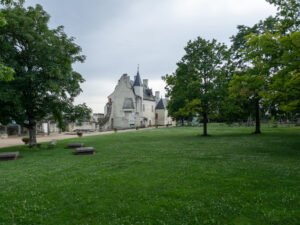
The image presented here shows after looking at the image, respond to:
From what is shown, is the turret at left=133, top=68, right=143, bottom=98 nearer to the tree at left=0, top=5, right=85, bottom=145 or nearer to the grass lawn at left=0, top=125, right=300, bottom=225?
the tree at left=0, top=5, right=85, bottom=145

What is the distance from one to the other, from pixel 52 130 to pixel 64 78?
37.6 m

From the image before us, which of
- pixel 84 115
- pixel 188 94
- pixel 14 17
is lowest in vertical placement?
pixel 84 115

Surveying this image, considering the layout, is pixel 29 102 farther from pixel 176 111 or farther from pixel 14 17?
pixel 176 111

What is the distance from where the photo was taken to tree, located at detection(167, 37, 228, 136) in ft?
95.5

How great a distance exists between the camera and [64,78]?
20.8 metres

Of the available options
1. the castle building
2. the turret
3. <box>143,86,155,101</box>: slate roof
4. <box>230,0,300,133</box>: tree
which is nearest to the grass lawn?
<box>230,0,300,133</box>: tree

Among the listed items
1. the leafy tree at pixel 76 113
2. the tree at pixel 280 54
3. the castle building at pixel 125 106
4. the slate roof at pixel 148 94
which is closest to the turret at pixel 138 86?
the castle building at pixel 125 106

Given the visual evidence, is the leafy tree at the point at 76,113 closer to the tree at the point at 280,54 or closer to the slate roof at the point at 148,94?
the tree at the point at 280,54

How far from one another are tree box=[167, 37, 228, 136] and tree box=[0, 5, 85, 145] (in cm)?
1202

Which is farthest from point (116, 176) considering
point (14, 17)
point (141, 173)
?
point (14, 17)

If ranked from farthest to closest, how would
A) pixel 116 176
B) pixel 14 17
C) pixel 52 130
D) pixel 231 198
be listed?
pixel 52 130
pixel 14 17
pixel 116 176
pixel 231 198

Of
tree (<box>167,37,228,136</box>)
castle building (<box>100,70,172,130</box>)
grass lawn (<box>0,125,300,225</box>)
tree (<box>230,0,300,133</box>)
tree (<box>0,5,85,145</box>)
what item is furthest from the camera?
castle building (<box>100,70,172,130</box>)

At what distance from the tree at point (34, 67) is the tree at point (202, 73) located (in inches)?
473

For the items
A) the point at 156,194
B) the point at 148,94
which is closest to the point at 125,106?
the point at 148,94
